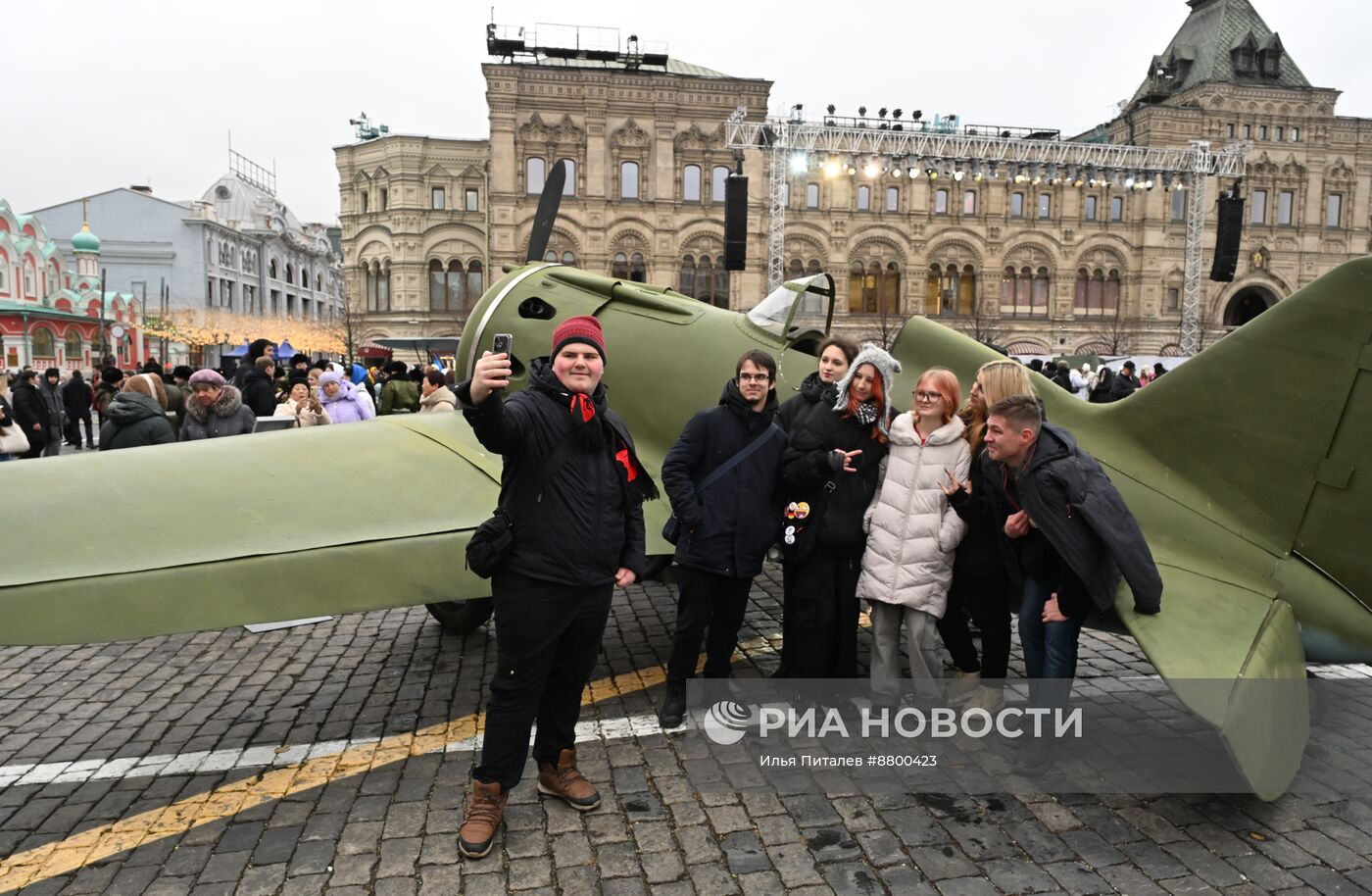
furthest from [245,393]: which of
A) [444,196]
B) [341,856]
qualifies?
[444,196]

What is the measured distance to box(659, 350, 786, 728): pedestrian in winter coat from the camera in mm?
4301

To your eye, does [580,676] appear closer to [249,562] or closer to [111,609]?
[249,562]

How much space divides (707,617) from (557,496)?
4.87ft

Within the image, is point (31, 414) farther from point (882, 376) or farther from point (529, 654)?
point (882, 376)

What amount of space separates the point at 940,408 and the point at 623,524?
6.08 feet

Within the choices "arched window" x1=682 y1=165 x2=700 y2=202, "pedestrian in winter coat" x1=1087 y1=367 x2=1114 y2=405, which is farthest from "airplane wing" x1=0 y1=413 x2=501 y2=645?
"arched window" x1=682 y1=165 x2=700 y2=202

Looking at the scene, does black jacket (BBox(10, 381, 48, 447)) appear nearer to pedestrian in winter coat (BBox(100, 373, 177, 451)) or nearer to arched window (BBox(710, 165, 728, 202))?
pedestrian in winter coat (BBox(100, 373, 177, 451))

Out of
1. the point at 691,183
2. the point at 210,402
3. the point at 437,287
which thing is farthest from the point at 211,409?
the point at 437,287

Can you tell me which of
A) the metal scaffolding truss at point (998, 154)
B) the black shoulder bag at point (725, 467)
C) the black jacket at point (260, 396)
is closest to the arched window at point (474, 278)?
the metal scaffolding truss at point (998, 154)

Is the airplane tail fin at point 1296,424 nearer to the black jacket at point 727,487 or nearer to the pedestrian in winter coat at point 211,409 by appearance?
the black jacket at point 727,487

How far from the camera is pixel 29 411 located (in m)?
14.0

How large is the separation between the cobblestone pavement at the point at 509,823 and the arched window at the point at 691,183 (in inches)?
1838

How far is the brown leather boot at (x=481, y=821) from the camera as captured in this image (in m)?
3.35

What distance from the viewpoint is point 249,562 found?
12.0ft
